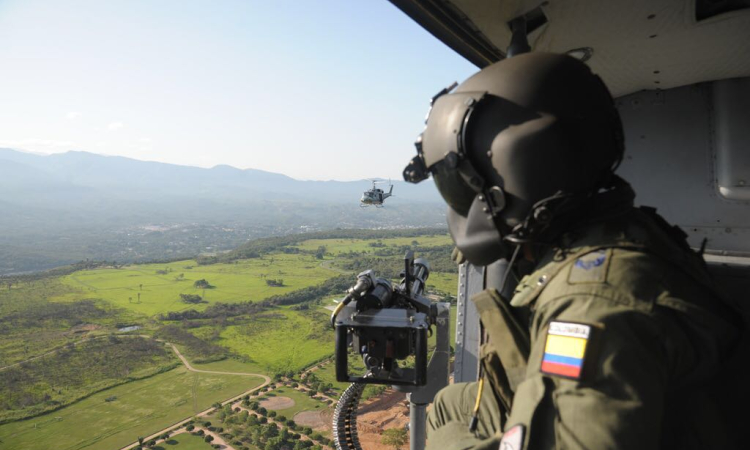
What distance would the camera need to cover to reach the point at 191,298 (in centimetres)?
5181

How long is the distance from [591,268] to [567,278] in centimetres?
7

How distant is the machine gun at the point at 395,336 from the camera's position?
3.00 m

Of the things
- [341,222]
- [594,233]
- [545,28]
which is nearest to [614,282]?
[594,233]

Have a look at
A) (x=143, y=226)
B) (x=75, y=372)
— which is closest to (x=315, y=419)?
(x=75, y=372)

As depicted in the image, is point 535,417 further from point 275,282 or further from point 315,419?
point 275,282

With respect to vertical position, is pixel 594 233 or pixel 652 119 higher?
pixel 652 119

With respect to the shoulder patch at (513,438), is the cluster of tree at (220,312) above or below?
below

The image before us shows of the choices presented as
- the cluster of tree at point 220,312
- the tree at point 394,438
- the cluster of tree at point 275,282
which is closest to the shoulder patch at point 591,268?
the tree at point 394,438

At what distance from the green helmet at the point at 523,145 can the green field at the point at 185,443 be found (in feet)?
84.4

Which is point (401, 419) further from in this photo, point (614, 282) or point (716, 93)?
point (614, 282)

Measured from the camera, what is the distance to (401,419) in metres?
23.8

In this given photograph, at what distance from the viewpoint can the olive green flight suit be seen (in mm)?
1026

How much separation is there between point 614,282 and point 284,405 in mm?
28653

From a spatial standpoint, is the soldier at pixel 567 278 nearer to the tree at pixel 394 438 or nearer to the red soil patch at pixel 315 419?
the tree at pixel 394 438
